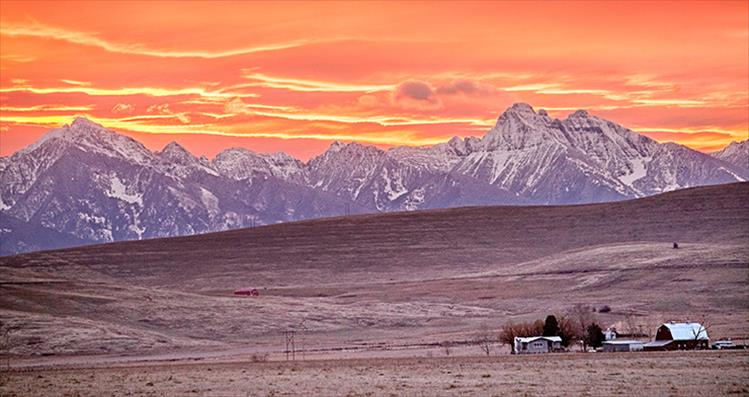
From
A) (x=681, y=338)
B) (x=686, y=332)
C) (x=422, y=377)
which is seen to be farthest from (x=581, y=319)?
(x=422, y=377)

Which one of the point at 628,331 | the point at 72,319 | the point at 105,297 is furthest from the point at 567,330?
the point at 105,297

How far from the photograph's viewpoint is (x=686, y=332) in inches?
4377

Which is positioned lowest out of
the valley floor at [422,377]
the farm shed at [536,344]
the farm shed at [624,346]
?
the valley floor at [422,377]

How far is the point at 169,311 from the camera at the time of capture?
16562 centimetres

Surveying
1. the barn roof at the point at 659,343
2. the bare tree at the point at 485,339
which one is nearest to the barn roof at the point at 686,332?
the barn roof at the point at 659,343

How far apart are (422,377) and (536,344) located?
119 feet

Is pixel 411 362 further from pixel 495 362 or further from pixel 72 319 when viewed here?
pixel 72 319

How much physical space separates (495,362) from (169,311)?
7882 centimetres

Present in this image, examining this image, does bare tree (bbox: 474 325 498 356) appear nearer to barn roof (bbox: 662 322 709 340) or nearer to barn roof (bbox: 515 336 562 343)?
barn roof (bbox: 515 336 562 343)

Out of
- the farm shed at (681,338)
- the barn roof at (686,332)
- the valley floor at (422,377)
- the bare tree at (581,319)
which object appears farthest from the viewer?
the bare tree at (581,319)

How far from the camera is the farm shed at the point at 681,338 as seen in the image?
4296 inches

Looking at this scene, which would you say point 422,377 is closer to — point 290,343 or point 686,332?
point 686,332

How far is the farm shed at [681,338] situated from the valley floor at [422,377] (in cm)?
811

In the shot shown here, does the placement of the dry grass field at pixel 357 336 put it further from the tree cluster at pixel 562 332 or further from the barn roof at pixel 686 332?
the barn roof at pixel 686 332
